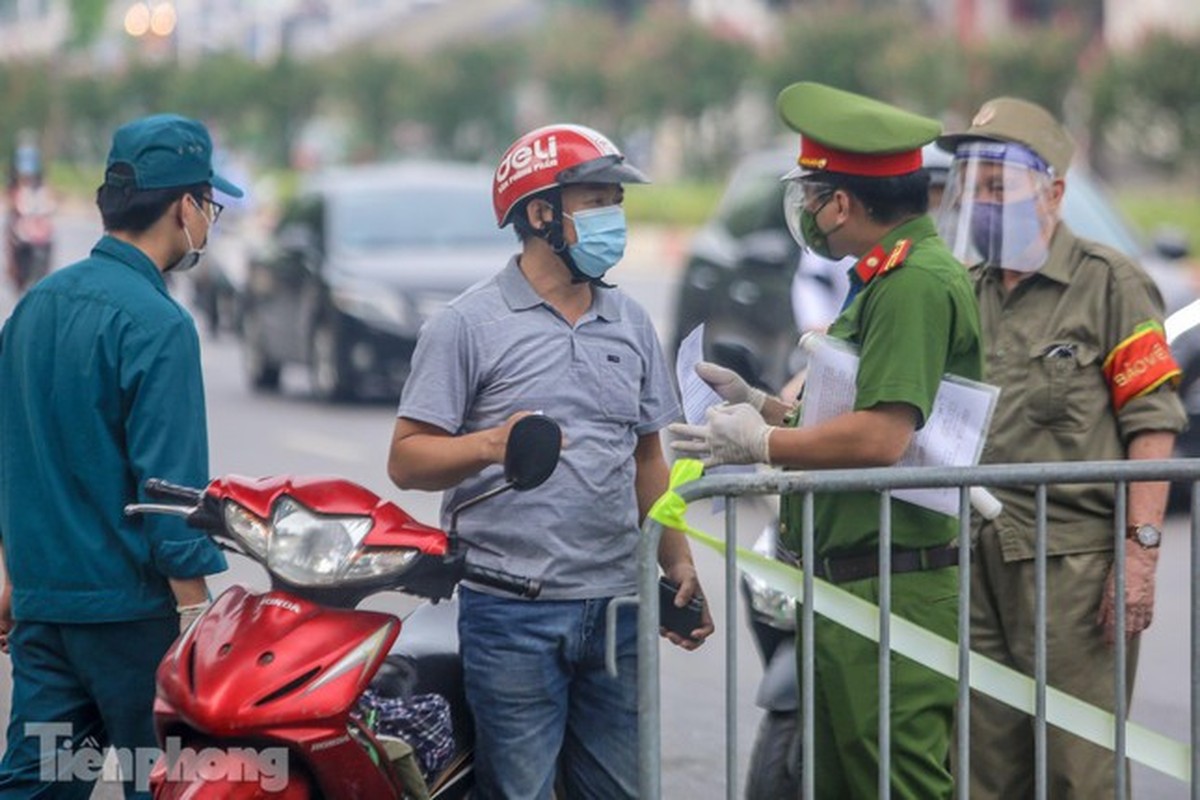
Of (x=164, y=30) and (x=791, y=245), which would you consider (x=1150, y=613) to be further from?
(x=164, y=30)

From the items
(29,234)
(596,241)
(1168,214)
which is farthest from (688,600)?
(1168,214)

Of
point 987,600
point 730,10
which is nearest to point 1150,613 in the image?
point 987,600

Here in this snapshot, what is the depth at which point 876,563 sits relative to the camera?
15.0 ft

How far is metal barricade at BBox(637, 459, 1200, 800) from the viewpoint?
4.14m

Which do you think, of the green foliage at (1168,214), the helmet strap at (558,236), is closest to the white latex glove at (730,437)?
the helmet strap at (558,236)

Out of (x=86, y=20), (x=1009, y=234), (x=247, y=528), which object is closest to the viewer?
(x=247, y=528)

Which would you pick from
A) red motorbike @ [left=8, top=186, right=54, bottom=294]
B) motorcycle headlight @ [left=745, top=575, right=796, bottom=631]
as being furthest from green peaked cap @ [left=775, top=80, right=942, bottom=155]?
red motorbike @ [left=8, top=186, right=54, bottom=294]

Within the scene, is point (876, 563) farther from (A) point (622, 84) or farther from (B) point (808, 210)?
(A) point (622, 84)

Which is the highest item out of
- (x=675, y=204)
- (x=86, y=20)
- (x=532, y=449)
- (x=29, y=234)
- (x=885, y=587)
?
(x=86, y=20)

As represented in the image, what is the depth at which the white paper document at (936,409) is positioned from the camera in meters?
4.50

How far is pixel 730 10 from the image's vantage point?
62156 millimetres

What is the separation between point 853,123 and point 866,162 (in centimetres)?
8

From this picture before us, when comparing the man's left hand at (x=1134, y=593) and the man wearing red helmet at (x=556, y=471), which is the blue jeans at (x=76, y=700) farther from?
the man's left hand at (x=1134, y=593)

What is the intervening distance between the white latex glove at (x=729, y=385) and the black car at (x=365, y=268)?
10903 mm
